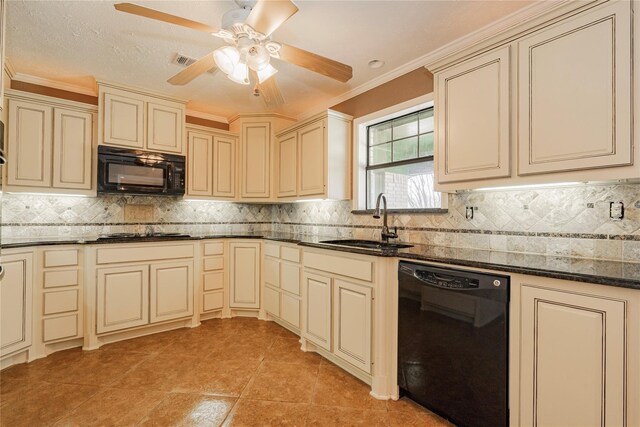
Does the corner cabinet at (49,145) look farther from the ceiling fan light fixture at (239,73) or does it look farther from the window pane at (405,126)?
the window pane at (405,126)

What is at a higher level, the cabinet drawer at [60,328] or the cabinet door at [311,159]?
the cabinet door at [311,159]

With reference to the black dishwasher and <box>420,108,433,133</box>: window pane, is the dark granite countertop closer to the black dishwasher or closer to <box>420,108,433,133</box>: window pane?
the black dishwasher

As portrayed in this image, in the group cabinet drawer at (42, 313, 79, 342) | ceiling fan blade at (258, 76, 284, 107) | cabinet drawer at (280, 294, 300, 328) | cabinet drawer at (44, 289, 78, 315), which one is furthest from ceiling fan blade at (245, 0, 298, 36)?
cabinet drawer at (42, 313, 79, 342)

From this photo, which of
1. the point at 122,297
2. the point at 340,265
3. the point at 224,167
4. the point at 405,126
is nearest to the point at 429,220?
the point at 340,265

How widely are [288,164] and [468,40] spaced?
213cm

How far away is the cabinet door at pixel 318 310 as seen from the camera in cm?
239

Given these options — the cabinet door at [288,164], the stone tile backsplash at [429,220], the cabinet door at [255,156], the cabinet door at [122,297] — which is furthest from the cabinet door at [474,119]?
the cabinet door at [122,297]

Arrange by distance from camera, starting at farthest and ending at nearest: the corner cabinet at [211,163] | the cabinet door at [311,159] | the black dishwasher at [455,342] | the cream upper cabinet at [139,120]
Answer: the corner cabinet at [211,163] < the cabinet door at [311,159] < the cream upper cabinet at [139,120] < the black dishwasher at [455,342]

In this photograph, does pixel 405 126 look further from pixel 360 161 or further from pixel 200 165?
pixel 200 165

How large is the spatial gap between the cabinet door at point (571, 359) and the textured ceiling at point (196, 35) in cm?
184

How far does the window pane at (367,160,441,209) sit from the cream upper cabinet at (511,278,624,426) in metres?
1.29

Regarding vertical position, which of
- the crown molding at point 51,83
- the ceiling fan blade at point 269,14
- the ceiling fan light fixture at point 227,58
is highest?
the crown molding at point 51,83

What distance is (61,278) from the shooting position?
2.65 metres

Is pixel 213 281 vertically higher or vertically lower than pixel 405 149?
lower
